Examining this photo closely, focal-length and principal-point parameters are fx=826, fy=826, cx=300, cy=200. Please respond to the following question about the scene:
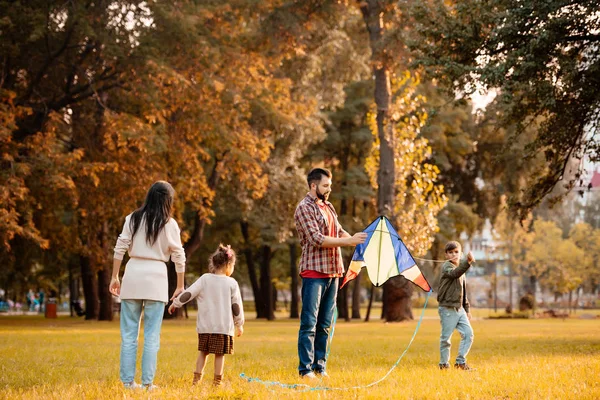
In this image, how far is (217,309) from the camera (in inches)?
335

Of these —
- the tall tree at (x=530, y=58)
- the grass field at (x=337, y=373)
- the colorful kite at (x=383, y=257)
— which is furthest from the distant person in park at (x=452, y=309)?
the tall tree at (x=530, y=58)

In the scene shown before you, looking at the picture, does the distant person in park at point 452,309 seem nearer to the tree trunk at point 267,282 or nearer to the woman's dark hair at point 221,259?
the woman's dark hair at point 221,259

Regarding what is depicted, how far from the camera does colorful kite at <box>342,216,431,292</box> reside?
1014 cm

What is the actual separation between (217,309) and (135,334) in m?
0.86

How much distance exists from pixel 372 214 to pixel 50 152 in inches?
830

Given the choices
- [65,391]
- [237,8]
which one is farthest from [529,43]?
[237,8]

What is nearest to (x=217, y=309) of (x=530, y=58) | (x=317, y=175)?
(x=317, y=175)

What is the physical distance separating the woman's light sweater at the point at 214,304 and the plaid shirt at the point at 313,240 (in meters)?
1.03

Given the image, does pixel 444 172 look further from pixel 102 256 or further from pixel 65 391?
pixel 65 391

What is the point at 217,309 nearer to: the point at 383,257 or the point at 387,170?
the point at 383,257

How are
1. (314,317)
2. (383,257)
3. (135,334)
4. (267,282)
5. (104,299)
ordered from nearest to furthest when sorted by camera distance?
(135,334), (314,317), (383,257), (104,299), (267,282)

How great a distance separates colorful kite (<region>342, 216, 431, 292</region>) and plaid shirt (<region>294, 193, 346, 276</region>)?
3.02 ft

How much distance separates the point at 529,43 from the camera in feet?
47.2

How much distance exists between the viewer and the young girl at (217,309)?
8484mm
